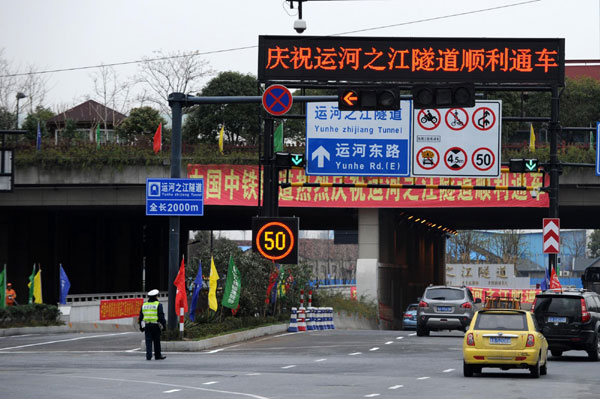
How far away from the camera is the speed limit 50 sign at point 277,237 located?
29.2m

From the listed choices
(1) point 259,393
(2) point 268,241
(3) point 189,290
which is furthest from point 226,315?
(1) point 259,393

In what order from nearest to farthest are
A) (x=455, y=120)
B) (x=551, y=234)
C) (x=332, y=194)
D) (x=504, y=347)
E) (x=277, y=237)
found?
(x=504, y=347)
(x=277, y=237)
(x=551, y=234)
(x=455, y=120)
(x=332, y=194)

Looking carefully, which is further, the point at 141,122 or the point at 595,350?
the point at 141,122

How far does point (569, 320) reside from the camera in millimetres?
25547

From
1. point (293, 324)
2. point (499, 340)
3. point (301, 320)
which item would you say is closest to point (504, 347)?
point (499, 340)

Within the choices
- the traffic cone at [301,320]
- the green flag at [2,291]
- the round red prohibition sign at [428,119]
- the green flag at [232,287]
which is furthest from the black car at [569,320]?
the green flag at [2,291]

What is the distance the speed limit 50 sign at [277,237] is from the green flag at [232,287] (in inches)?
86.2

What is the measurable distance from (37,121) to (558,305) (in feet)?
179

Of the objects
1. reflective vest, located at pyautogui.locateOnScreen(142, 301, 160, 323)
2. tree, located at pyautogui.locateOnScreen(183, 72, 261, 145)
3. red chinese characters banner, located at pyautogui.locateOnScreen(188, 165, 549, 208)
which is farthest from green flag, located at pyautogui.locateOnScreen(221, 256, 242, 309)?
tree, located at pyautogui.locateOnScreen(183, 72, 261, 145)

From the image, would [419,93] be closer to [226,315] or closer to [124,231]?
[226,315]

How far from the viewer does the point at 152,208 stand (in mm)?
27578

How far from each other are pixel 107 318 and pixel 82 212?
34.1ft

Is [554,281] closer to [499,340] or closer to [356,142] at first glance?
[356,142]

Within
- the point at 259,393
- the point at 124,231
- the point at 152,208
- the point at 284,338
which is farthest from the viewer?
the point at 124,231
